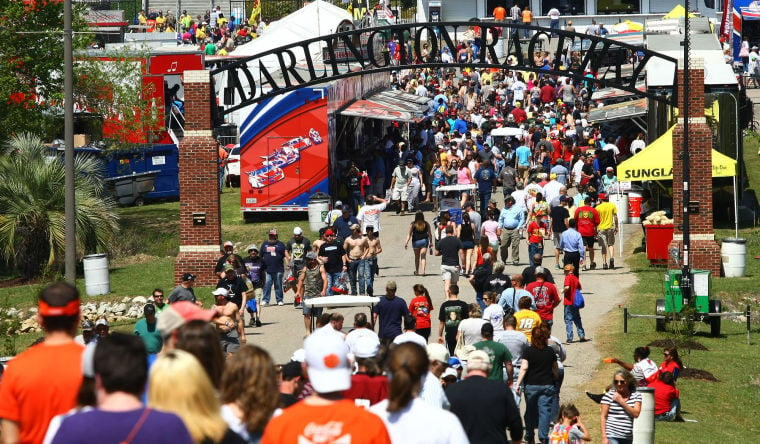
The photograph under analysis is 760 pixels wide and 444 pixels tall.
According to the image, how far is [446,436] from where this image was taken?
680 centimetres

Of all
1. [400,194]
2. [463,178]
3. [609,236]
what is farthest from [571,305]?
[400,194]

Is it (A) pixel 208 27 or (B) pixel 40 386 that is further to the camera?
(A) pixel 208 27

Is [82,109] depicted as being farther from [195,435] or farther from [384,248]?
[195,435]

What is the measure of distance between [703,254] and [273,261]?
8.14 m

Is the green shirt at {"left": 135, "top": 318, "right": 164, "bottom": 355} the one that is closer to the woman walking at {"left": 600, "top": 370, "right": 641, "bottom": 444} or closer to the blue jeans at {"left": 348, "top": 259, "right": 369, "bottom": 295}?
the woman walking at {"left": 600, "top": 370, "right": 641, "bottom": 444}

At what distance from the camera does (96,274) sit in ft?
81.6

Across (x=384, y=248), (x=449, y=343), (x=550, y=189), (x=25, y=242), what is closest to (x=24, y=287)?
(x=25, y=242)

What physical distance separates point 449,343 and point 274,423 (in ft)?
35.8

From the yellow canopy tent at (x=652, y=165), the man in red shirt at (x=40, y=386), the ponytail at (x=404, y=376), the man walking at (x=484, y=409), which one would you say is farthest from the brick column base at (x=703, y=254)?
the man in red shirt at (x=40, y=386)

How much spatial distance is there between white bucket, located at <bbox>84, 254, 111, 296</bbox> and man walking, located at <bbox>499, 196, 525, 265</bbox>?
24.9ft

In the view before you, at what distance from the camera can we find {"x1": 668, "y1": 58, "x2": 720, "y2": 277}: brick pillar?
2509cm

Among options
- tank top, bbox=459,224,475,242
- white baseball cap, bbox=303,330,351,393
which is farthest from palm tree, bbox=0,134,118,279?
white baseball cap, bbox=303,330,351,393

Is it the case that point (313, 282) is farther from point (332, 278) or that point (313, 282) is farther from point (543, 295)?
point (543, 295)

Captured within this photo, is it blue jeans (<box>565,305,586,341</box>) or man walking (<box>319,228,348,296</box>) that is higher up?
man walking (<box>319,228,348,296</box>)
